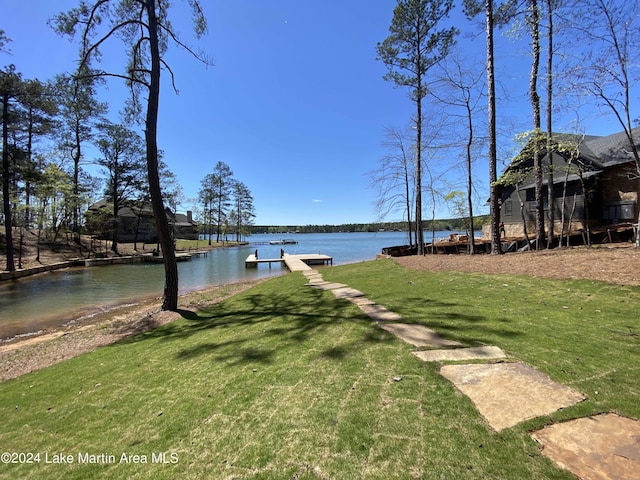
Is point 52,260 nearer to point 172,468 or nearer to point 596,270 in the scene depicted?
point 172,468

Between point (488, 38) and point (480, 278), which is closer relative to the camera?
point (480, 278)

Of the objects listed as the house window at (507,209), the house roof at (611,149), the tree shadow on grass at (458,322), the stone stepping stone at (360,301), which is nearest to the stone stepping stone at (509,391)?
the tree shadow on grass at (458,322)

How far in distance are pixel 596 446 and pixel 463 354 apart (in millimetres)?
1447

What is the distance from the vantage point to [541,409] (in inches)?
83.9

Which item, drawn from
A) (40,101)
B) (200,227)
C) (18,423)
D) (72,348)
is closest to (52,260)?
(40,101)

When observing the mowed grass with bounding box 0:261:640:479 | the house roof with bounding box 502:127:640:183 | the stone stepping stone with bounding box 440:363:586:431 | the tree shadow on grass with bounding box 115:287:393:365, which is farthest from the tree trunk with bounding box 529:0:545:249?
the stone stepping stone with bounding box 440:363:586:431

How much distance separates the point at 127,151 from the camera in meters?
33.3

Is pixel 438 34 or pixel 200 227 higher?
pixel 438 34

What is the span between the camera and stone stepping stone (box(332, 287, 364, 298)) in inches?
269

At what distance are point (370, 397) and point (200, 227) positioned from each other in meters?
64.7

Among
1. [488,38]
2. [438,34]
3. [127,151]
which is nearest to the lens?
[488,38]

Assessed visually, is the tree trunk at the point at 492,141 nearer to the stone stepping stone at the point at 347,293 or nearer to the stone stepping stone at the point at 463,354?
the stone stepping stone at the point at 347,293

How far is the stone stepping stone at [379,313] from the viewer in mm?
4672

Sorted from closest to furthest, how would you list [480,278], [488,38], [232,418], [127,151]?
1. [232,418]
2. [480,278]
3. [488,38]
4. [127,151]
